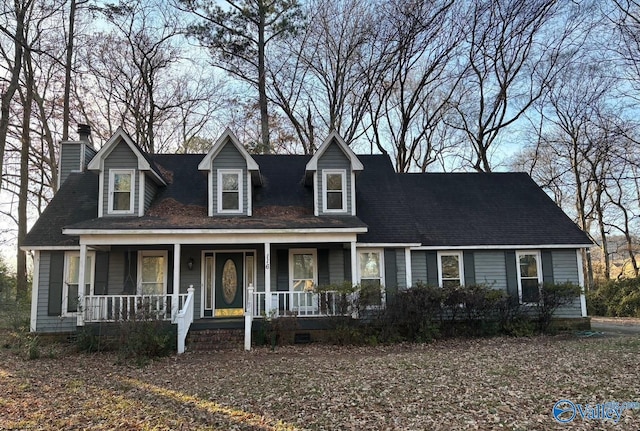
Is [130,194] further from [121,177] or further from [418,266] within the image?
[418,266]

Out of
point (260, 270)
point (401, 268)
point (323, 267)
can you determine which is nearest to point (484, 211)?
point (401, 268)

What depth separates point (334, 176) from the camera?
579 inches

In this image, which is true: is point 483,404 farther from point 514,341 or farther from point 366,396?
point 514,341

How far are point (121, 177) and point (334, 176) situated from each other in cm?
671

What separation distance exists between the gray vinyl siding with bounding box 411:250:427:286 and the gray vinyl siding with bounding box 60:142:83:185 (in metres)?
12.3

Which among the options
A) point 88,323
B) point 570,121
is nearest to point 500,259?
point 88,323

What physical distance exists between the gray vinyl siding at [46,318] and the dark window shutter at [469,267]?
12.3 m

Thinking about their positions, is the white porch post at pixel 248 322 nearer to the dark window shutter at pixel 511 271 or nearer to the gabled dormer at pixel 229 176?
the gabled dormer at pixel 229 176

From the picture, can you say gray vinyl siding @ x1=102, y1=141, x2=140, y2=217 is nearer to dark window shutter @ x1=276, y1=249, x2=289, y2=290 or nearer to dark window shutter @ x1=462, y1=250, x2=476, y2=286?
dark window shutter @ x1=276, y1=249, x2=289, y2=290

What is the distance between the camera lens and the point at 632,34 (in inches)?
663

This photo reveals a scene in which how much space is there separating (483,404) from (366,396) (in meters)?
1.72

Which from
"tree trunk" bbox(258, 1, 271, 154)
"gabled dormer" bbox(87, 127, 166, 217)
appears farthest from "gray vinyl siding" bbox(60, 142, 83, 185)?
"tree trunk" bbox(258, 1, 271, 154)

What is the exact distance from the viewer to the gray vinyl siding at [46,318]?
13.2 m

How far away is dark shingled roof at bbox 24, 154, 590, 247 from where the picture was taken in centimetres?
1355
